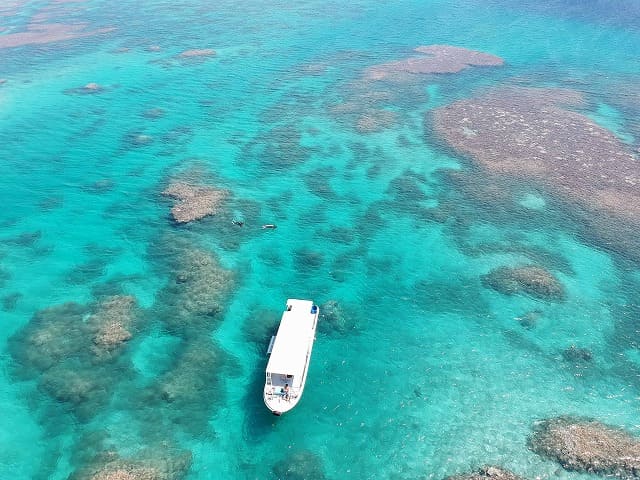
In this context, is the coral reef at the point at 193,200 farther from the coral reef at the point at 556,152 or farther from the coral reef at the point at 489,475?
the coral reef at the point at 489,475

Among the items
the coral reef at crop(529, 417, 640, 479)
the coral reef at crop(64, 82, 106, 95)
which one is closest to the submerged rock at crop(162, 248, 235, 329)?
the coral reef at crop(529, 417, 640, 479)

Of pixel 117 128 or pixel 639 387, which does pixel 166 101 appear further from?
pixel 639 387

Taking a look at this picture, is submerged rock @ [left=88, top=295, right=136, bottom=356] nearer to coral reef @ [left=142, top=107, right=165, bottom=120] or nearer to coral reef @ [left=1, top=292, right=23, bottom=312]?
coral reef @ [left=1, top=292, right=23, bottom=312]

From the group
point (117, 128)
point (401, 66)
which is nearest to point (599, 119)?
point (401, 66)

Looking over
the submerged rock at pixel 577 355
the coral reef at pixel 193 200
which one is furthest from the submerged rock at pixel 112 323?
the submerged rock at pixel 577 355

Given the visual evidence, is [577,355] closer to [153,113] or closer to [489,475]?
[489,475]

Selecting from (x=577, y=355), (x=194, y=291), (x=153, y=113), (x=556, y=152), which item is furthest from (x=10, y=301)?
(x=556, y=152)
